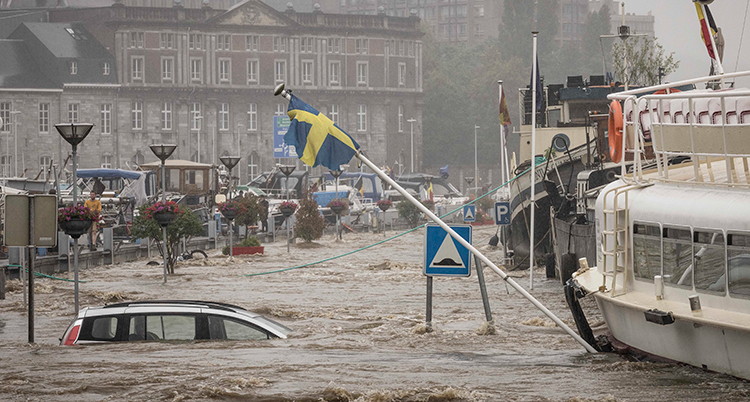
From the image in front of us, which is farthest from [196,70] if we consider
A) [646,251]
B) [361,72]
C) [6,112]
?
[646,251]

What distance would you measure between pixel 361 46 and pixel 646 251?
307ft

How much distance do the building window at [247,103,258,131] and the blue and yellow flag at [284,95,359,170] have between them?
282ft

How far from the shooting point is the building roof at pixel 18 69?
91000mm

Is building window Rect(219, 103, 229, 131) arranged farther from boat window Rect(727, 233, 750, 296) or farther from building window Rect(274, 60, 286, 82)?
boat window Rect(727, 233, 750, 296)

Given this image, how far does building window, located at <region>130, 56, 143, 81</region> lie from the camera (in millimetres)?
95125

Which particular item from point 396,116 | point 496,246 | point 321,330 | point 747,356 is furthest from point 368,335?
point 396,116

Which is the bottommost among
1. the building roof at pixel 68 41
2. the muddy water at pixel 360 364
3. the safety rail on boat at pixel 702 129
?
the muddy water at pixel 360 364

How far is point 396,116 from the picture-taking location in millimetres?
104875

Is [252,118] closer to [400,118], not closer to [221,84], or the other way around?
[221,84]

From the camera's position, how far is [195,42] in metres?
97.2

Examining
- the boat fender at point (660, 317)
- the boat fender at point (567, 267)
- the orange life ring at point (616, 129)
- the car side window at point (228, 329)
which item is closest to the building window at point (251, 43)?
the boat fender at point (567, 267)

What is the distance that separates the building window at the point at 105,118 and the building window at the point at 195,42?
941 cm

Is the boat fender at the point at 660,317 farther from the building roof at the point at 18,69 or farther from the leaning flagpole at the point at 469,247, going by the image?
the building roof at the point at 18,69

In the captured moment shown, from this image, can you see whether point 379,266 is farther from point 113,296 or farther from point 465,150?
point 465,150
